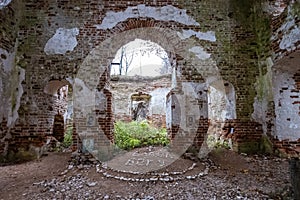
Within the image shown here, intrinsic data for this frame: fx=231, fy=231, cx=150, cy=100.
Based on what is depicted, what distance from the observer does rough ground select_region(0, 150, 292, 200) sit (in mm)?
3203

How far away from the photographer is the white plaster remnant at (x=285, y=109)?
5.68m

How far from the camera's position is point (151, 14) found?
6062 millimetres

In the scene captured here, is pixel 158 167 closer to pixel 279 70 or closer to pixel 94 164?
pixel 94 164

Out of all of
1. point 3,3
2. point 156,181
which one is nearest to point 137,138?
point 156,181

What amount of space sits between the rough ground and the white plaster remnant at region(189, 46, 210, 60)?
8.54ft

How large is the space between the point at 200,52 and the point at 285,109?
2.55 m

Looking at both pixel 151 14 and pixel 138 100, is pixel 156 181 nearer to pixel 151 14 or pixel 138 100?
pixel 151 14

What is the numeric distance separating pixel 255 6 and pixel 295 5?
1427 millimetres

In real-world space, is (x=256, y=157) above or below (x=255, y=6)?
below

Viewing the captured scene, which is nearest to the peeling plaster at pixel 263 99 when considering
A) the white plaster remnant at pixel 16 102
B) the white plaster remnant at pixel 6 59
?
the white plaster remnant at pixel 16 102

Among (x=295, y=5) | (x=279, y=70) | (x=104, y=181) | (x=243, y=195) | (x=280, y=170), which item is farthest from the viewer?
(x=279, y=70)

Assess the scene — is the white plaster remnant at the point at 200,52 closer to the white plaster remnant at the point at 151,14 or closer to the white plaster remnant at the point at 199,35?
the white plaster remnant at the point at 199,35

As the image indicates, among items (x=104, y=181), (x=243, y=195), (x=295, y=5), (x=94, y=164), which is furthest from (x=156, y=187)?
(x=295, y=5)

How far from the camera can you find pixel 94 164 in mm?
5176
